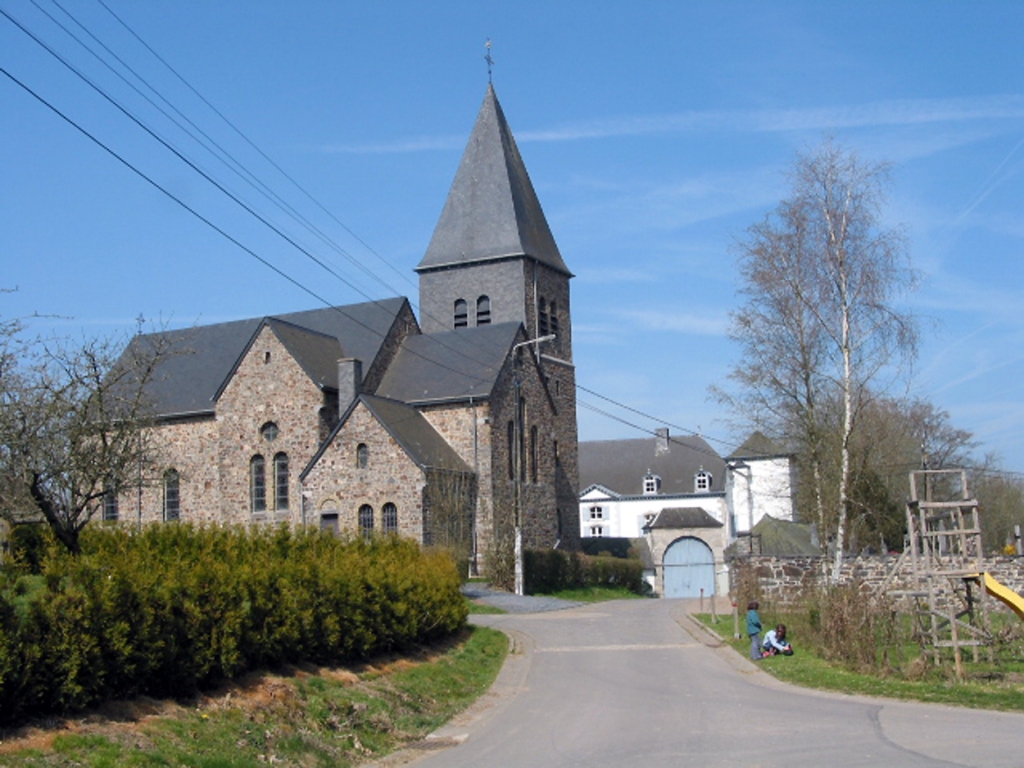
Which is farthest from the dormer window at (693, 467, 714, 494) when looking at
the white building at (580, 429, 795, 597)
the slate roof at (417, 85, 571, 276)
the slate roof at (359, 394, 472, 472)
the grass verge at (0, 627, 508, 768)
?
the grass verge at (0, 627, 508, 768)

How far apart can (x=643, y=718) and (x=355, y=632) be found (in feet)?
14.4

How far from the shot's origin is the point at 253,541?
59.3 ft

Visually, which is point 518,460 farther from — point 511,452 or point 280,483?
point 280,483

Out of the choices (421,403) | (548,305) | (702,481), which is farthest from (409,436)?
(702,481)

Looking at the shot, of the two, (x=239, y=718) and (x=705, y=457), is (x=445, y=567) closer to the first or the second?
(x=239, y=718)

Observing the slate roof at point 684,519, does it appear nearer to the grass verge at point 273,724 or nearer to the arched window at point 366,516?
the arched window at point 366,516

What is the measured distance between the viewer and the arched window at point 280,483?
1711 inches

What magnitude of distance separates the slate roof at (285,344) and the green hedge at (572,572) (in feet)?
34.5

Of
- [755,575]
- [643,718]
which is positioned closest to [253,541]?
[643,718]

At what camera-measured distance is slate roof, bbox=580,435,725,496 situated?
72688mm

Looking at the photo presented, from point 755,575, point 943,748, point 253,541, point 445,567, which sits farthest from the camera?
point 755,575

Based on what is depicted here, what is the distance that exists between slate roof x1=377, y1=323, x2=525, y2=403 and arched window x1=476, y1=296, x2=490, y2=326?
9.45 ft

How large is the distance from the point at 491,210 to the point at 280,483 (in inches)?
591

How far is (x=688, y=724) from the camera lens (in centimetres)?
1348
